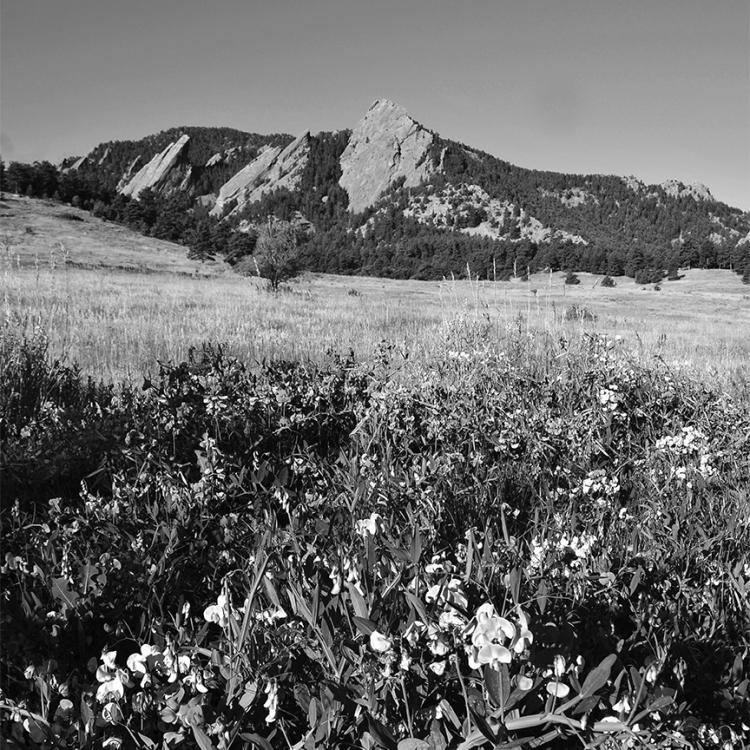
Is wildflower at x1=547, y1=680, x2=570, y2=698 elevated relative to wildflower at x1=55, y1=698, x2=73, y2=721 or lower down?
elevated

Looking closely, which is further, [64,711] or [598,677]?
[64,711]

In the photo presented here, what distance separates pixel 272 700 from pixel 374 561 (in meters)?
0.49

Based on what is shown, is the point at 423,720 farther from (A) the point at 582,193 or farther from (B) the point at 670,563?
(A) the point at 582,193

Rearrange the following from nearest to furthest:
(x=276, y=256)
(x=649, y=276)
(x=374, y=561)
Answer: (x=374, y=561), (x=276, y=256), (x=649, y=276)

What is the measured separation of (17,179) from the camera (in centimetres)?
7119

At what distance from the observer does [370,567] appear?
1.68 m

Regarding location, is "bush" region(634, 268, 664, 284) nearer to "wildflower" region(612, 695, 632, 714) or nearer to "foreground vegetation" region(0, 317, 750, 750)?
"foreground vegetation" region(0, 317, 750, 750)

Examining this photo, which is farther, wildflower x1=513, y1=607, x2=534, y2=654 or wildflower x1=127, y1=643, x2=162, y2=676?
wildflower x1=127, y1=643, x2=162, y2=676

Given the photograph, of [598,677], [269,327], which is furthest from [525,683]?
[269,327]

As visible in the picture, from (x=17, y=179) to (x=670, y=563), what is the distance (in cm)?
8625

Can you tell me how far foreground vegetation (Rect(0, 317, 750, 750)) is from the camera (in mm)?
1276

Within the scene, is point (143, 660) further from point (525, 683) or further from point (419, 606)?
point (525, 683)

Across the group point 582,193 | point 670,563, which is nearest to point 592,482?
point 670,563

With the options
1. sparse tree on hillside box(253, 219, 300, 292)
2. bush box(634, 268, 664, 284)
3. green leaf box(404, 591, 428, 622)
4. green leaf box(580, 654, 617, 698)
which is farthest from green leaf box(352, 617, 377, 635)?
bush box(634, 268, 664, 284)
